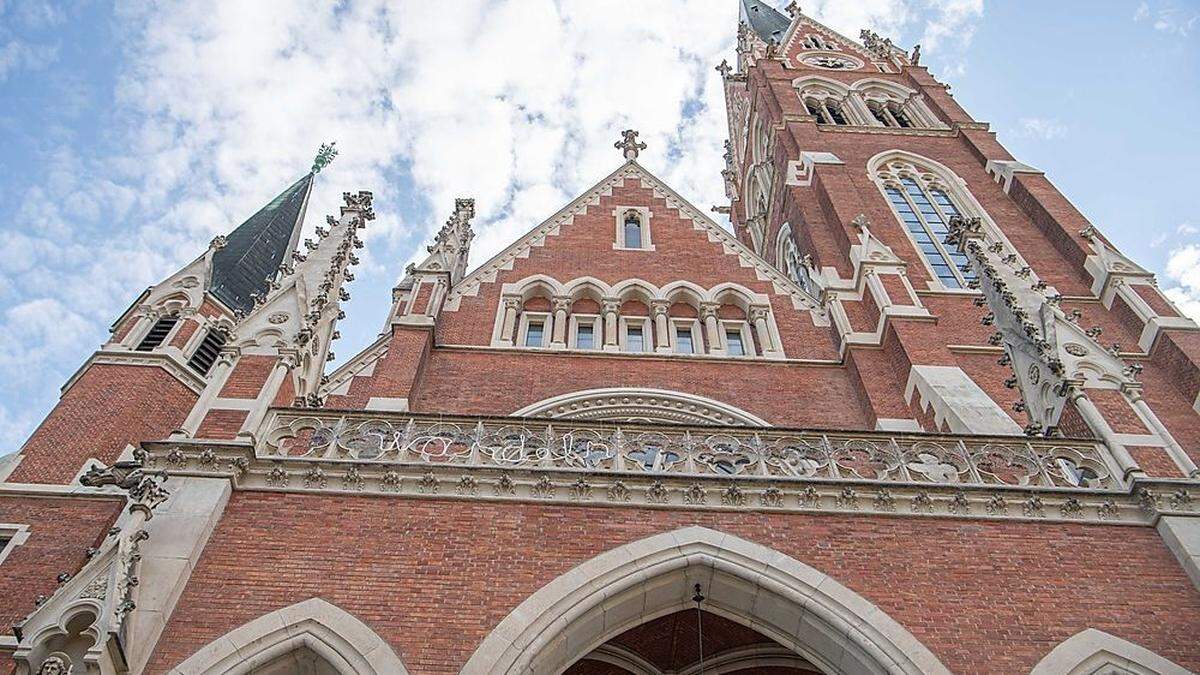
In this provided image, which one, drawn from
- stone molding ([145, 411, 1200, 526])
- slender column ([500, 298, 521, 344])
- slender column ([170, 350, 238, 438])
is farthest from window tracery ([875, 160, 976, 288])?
slender column ([170, 350, 238, 438])

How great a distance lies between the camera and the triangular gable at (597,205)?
15383mm

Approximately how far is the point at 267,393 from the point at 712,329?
24.2 feet

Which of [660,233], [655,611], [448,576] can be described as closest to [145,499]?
[448,576]

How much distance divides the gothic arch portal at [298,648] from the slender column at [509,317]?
23.3 feet

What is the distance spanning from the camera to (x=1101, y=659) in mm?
7238

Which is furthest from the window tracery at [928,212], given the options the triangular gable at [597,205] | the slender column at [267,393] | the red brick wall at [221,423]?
the red brick wall at [221,423]

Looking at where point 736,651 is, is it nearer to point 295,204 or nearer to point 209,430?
point 209,430

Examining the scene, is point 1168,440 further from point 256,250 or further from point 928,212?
point 256,250

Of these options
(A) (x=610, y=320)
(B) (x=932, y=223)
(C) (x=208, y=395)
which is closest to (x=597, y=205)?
(A) (x=610, y=320)

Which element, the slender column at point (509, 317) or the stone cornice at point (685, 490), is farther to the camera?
the slender column at point (509, 317)

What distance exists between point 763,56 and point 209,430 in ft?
77.6

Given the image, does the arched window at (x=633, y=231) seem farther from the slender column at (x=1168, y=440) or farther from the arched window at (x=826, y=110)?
the slender column at (x=1168, y=440)

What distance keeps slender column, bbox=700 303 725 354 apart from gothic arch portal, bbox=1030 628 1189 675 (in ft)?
23.8

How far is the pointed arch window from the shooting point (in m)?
17.4
